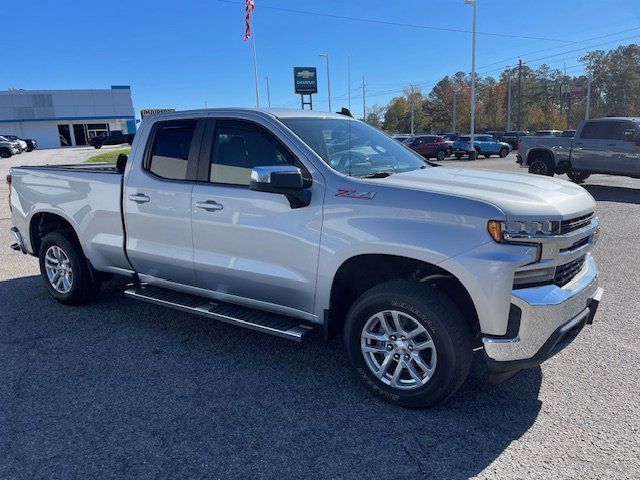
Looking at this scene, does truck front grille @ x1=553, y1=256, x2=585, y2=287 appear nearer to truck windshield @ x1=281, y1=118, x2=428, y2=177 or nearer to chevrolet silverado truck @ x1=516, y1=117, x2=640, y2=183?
truck windshield @ x1=281, y1=118, x2=428, y2=177

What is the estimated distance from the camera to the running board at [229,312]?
3.53 meters

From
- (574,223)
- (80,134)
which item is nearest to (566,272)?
(574,223)

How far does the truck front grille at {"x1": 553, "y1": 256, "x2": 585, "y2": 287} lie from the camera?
9.80ft

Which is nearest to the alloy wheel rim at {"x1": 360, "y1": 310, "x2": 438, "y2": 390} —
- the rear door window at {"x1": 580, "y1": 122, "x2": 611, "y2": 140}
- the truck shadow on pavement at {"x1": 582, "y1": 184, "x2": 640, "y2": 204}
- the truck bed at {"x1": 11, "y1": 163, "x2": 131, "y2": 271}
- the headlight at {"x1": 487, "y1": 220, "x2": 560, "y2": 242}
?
the headlight at {"x1": 487, "y1": 220, "x2": 560, "y2": 242}

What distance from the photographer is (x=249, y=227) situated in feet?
12.1

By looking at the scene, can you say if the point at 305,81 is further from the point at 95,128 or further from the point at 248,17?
the point at 95,128

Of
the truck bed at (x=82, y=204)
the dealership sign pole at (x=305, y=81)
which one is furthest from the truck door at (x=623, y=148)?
the dealership sign pole at (x=305, y=81)

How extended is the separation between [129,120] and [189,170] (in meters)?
71.3

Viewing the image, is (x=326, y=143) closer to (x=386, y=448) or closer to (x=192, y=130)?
(x=192, y=130)

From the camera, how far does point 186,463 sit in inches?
107

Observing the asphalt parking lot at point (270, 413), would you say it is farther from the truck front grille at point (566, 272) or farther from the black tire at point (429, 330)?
the truck front grille at point (566, 272)

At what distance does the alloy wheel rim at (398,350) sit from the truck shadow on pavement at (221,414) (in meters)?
0.22

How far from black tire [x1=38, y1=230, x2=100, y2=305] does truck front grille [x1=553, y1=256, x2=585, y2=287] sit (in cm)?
429

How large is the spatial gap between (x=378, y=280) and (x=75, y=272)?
128 inches
